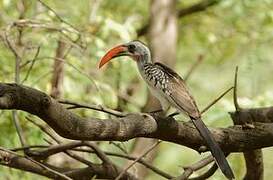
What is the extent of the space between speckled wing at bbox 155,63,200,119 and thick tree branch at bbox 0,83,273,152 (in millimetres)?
392

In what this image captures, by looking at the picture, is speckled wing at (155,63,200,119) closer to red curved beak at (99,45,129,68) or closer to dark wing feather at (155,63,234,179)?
dark wing feather at (155,63,234,179)

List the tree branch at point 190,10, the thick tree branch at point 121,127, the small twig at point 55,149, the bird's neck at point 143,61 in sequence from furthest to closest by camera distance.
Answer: the tree branch at point 190,10 < the bird's neck at point 143,61 < the small twig at point 55,149 < the thick tree branch at point 121,127

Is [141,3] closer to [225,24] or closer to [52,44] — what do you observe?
[225,24]

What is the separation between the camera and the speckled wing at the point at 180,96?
3.45m

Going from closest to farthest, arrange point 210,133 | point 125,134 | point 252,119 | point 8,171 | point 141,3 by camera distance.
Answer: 1. point 125,134
2. point 210,133
3. point 252,119
4. point 8,171
5. point 141,3

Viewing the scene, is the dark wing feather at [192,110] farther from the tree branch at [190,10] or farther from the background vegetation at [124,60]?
the tree branch at [190,10]

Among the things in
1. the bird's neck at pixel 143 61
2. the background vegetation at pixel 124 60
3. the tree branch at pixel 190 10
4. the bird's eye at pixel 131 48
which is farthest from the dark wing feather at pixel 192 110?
the tree branch at pixel 190 10

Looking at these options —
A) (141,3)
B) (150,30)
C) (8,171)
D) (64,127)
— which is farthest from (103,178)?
(141,3)

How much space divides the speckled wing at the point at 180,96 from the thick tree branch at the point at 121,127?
1.29 feet

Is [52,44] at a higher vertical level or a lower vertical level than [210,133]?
higher

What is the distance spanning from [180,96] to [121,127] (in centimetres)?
115

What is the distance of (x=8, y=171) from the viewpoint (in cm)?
441

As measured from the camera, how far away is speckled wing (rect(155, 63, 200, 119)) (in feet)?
11.3

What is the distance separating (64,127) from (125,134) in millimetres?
323
